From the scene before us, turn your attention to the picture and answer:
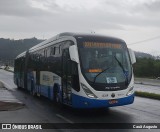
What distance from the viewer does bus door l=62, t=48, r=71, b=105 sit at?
46.4 ft

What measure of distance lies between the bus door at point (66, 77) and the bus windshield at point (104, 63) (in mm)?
851

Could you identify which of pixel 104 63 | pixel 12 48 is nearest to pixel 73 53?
pixel 104 63

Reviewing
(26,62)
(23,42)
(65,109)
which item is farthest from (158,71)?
(23,42)

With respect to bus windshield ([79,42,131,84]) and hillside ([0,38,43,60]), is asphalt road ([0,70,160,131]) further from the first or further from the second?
hillside ([0,38,43,60])

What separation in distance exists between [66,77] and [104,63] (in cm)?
162

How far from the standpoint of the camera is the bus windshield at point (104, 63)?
534 inches

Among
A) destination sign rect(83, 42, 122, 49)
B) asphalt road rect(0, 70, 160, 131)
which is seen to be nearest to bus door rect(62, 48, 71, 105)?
asphalt road rect(0, 70, 160, 131)

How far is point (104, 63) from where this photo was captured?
13844 millimetres

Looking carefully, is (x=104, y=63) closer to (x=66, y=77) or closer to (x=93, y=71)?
(x=93, y=71)

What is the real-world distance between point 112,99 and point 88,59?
5.57ft

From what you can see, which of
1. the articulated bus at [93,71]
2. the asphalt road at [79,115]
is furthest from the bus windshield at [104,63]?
the asphalt road at [79,115]

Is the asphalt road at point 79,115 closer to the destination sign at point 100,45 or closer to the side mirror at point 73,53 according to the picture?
the side mirror at point 73,53

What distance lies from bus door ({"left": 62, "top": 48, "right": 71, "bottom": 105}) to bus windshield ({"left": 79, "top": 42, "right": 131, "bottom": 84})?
851 millimetres

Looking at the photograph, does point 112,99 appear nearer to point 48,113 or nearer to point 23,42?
point 48,113
